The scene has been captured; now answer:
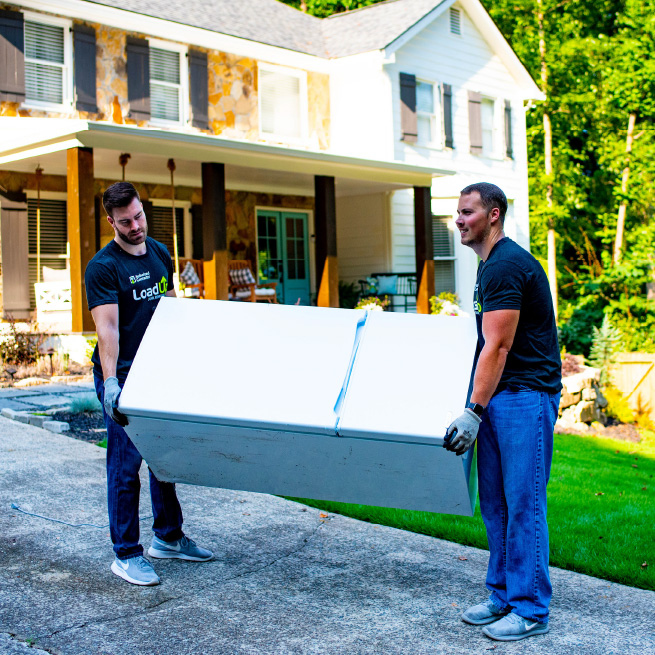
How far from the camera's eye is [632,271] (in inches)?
690

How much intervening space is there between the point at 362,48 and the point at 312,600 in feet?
48.6

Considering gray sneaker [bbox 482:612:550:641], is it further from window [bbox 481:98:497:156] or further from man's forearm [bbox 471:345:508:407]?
window [bbox 481:98:497:156]

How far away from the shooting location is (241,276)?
14.2m

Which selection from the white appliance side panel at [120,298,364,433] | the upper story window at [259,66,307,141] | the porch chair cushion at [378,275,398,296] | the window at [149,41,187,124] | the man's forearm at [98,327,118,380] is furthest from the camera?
the porch chair cushion at [378,275,398,296]

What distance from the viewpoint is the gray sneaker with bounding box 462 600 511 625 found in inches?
124

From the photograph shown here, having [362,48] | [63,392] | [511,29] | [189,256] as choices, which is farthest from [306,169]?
[511,29]

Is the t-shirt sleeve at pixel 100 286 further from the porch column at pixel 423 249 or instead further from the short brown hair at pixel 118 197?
the porch column at pixel 423 249

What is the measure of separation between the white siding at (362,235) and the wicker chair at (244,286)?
3366 millimetres

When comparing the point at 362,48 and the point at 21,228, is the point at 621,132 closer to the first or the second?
the point at 362,48

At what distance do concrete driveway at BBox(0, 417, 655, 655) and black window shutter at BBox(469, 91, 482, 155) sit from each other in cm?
1522

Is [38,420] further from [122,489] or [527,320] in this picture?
[527,320]

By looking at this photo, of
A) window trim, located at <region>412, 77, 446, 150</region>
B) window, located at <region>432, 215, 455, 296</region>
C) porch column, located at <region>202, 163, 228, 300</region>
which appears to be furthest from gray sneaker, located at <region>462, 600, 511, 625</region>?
window trim, located at <region>412, 77, 446, 150</region>

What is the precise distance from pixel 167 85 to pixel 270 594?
494 inches

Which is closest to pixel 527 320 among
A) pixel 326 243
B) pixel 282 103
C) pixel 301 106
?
pixel 326 243
